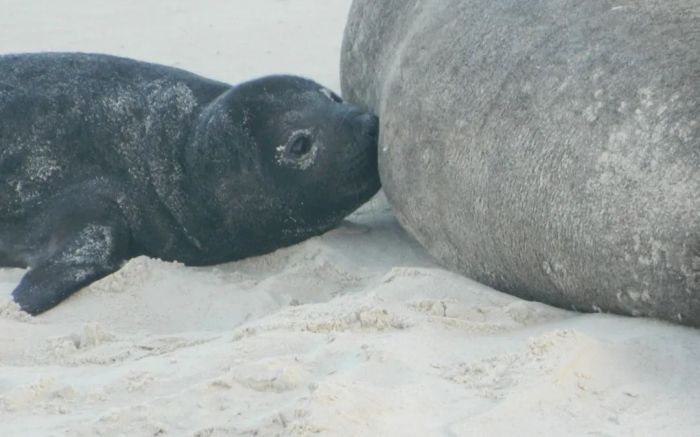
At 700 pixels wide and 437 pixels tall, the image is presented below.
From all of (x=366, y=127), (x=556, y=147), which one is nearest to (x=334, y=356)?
(x=556, y=147)

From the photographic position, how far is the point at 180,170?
17.6ft

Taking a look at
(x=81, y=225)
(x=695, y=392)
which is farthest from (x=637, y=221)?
(x=81, y=225)

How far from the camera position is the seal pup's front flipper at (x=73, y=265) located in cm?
482

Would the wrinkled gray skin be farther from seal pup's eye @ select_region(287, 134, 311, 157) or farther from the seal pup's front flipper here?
the seal pup's front flipper

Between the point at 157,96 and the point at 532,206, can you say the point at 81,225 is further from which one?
the point at 532,206

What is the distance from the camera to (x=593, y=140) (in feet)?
13.4

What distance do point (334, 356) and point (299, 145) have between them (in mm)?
1779

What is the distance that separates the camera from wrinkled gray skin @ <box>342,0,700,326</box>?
151 inches

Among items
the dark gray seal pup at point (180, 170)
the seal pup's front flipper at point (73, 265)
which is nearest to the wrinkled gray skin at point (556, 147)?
the dark gray seal pup at point (180, 170)

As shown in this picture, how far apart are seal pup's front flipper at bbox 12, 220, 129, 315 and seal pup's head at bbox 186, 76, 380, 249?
0.42 metres

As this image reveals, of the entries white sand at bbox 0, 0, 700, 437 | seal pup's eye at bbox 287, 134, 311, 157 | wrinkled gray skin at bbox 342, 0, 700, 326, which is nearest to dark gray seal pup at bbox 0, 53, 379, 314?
seal pup's eye at bbox 287, 134, 311, 157

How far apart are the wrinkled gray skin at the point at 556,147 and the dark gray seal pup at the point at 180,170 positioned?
0.27 meters

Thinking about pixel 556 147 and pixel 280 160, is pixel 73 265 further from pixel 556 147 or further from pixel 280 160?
pixel 556 147

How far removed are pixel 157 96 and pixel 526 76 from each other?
5.67 ft
